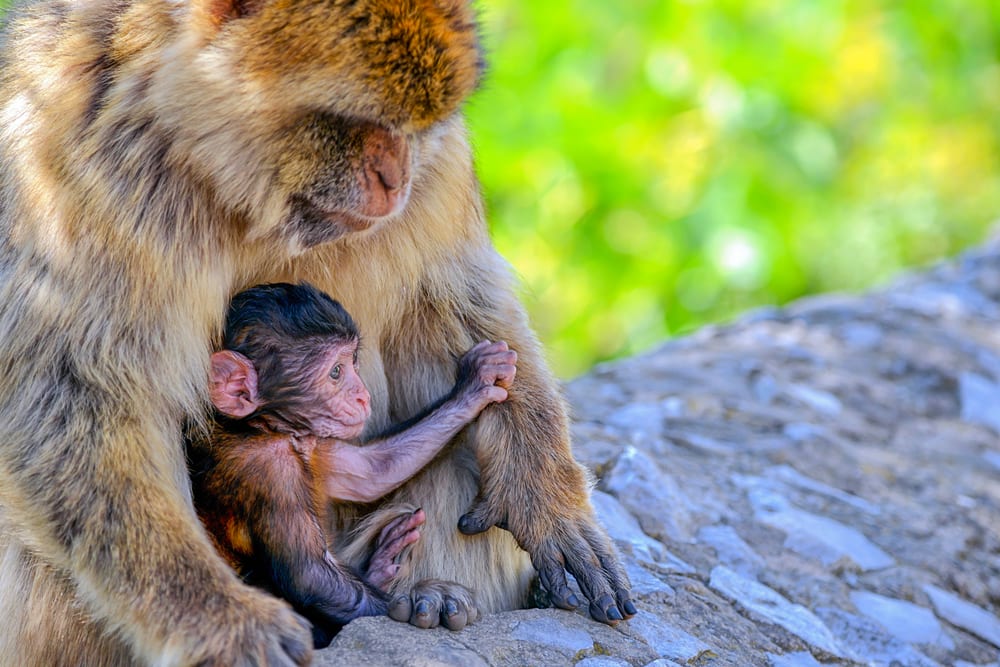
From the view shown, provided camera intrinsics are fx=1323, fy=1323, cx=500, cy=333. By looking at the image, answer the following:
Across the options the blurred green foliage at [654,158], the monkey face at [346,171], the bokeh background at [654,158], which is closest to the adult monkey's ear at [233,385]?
the monkey face at [346,171]

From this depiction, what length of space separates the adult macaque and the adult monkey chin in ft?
0.35

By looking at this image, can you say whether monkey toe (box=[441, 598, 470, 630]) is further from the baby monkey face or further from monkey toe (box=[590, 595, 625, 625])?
the baby monkey face

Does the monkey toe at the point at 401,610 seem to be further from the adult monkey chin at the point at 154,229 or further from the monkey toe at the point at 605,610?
the monkey toe at the point at 605,610

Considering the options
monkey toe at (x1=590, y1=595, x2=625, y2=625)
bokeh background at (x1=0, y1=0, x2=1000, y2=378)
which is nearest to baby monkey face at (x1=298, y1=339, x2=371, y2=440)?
monkey toe at (x1=590, y1=595, x2=625, y2=625)

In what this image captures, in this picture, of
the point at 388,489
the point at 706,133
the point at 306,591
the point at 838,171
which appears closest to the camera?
the point at 306,591

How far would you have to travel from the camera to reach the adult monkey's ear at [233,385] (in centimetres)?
285

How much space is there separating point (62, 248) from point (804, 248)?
6.48 metres

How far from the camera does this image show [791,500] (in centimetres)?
417

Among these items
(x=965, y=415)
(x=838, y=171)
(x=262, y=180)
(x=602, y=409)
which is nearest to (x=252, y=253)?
(x=262, y=180)

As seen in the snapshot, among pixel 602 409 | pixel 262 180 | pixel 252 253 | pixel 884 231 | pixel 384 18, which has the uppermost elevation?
pixel 384 18

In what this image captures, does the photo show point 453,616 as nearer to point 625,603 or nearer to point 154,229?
point 625,603

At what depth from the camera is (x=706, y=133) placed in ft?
25.5

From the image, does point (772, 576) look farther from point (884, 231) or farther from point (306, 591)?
point (884, 231)

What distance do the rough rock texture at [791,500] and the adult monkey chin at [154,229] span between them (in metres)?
0.45
